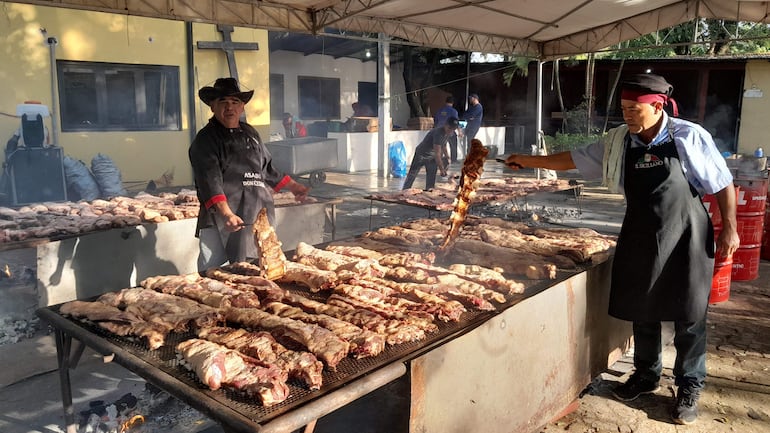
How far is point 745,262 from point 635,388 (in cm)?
392

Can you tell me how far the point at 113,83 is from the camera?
1284cm

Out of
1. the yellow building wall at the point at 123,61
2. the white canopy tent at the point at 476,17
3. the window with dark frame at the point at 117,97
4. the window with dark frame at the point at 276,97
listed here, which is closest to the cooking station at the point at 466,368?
the white canopy tent at the point at 476,17

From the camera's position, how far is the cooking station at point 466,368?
2.32 metres

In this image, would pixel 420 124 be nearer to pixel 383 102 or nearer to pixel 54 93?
pixel 383 102

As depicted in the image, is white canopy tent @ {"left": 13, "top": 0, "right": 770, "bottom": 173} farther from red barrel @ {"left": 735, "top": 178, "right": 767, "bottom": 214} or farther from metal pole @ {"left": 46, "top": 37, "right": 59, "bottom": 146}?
metal pole @ {"left": 46, "top": 37, "right": 59, "bottom": 146}

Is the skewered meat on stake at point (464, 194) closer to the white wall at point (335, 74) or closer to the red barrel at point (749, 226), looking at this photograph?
the red barrel at point (749, 226)

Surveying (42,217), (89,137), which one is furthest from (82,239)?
(89,137)

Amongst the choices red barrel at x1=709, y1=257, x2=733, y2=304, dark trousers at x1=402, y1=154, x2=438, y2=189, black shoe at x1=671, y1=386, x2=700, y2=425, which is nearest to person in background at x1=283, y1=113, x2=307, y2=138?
dark trousers at x1=402, y1=154, x2=438, y2=189

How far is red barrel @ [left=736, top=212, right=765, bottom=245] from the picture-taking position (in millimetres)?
7039

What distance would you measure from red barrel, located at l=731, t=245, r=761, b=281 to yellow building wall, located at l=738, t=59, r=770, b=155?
1470 centimetres

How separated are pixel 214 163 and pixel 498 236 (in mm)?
Answer: 2561

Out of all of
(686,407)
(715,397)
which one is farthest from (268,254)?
(715,397)

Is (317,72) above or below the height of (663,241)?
above

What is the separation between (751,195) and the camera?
690cm
